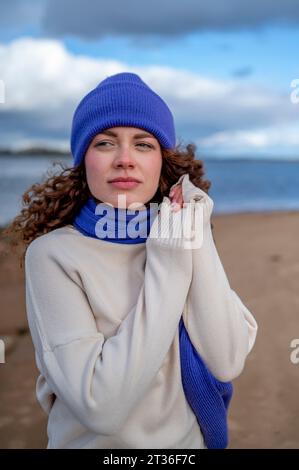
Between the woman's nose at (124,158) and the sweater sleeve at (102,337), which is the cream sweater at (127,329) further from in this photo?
the woman's nose at (124,158)

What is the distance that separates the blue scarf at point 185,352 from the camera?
1.63m

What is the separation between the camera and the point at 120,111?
5.40ft

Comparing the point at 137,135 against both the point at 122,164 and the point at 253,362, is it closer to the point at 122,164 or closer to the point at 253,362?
the point at 122,164

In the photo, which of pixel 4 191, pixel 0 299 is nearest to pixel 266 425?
pixel 0 299

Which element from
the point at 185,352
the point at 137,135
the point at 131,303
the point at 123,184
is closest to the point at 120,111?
the point at 137,135

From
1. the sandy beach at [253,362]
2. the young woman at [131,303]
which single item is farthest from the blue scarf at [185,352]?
the sandy beach at [253,362]

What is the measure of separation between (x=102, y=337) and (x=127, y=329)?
9 centimetres

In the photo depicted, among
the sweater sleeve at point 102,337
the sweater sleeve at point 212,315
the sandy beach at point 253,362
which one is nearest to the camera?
the sweater sleeve at point 102,337

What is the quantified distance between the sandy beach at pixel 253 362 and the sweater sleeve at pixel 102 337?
4.97 feet

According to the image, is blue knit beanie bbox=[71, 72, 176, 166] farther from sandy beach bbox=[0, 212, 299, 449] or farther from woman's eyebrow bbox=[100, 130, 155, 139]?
sandy beach bbox=[0, 212, 299, 449]

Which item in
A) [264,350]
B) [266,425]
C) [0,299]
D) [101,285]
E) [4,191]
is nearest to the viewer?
[101,285]

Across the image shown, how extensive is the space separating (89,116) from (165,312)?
61 centimetres
